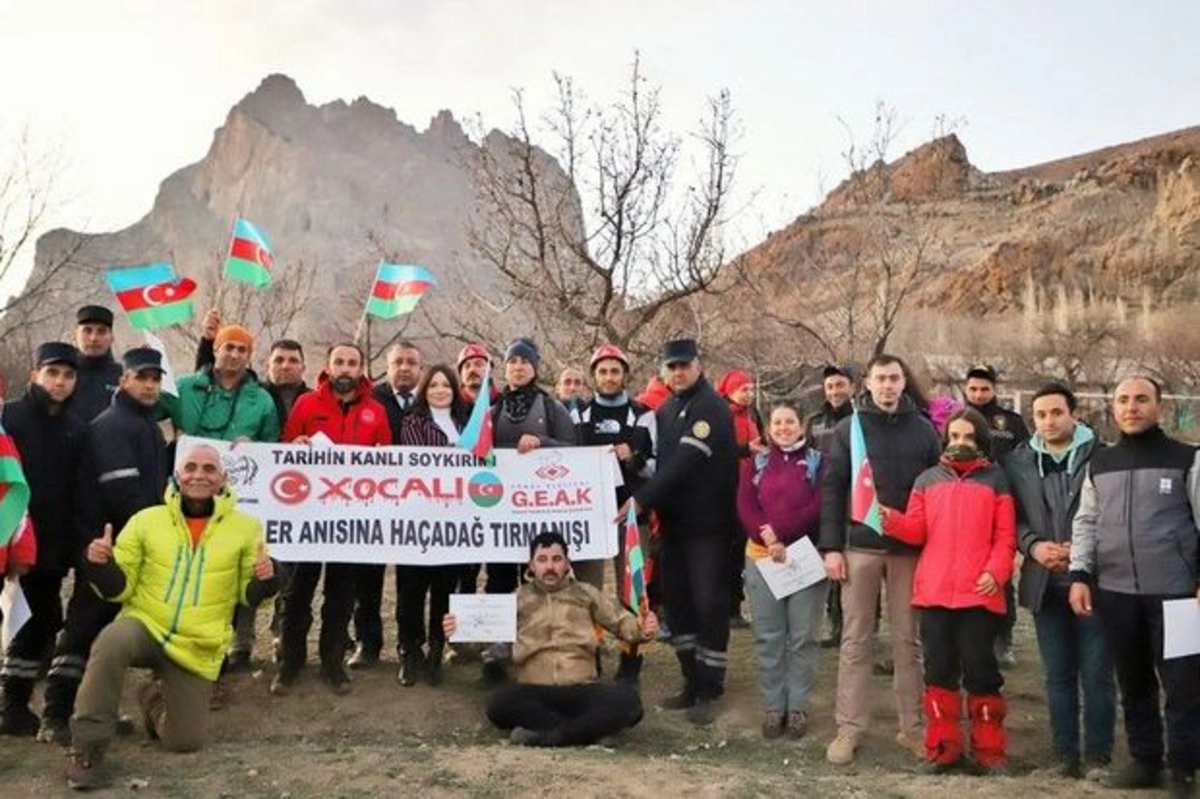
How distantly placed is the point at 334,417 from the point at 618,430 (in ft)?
6.84

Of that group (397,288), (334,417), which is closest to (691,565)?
(334,417)

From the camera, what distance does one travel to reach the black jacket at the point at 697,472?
22.3ft

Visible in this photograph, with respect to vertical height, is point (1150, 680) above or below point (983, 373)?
below

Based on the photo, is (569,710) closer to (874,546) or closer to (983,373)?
(874,546)

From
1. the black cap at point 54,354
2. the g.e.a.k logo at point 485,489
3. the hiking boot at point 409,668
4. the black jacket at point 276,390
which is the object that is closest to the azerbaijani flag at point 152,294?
the black jacket at point 276,390

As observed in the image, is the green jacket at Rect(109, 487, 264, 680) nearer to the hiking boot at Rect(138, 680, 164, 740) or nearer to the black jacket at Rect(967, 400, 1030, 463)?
the hiking boot at Rect(138, 680, 164, 740)

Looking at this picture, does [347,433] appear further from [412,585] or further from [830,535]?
[830,535]

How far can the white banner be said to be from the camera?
23.2 ft

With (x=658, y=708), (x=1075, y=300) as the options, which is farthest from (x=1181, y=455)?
(x=1075, y=300)

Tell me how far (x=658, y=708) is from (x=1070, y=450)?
3.16 m

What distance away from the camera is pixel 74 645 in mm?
5965

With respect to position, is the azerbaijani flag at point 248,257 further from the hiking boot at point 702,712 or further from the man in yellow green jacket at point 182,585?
the hiking boot at point 702,712

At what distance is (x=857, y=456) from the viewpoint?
616 centimetres

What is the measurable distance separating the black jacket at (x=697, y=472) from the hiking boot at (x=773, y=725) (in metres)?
1.19
